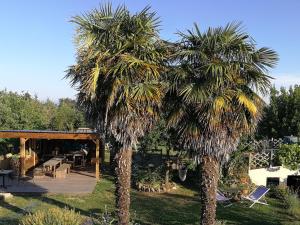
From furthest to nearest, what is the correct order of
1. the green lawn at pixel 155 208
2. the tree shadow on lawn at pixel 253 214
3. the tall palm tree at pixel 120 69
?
the tree shadow on lawn at pixel 253 214 < the green lawn at pixel 155 208 < the tall palm tree at pixel 120 69

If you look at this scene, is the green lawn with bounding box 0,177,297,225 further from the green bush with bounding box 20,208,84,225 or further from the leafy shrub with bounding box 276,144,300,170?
the green bush with bounding box 20,208,84,225

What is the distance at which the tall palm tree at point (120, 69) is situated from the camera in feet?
35.8

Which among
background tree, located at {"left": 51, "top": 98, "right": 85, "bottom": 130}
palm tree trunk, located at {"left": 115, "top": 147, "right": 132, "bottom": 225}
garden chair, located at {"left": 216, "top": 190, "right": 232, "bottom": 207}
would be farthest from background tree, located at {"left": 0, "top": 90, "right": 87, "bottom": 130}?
palm tree trunk, located at {"left": 115, "top": 147, "right": 132, "bottom": 225}

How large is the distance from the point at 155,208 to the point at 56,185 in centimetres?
523

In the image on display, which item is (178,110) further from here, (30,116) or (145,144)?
(30,116)

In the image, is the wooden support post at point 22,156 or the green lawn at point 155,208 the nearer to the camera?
the green lawn at point 155,208

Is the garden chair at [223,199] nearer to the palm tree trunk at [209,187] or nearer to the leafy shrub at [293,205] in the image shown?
the leafy shrub at [293,205]

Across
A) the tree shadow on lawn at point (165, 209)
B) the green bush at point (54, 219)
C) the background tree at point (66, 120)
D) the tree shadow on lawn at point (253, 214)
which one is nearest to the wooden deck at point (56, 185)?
the tree shadow on lawn at point (165, 209)

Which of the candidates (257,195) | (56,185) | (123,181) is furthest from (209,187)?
(56,185)

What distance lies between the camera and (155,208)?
16516mm

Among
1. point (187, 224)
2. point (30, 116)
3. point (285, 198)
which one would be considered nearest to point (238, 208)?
point (285, 198)

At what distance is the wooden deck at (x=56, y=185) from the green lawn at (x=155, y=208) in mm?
646

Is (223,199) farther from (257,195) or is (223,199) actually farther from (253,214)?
(257,195)

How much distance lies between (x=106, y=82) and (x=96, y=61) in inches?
22.9
